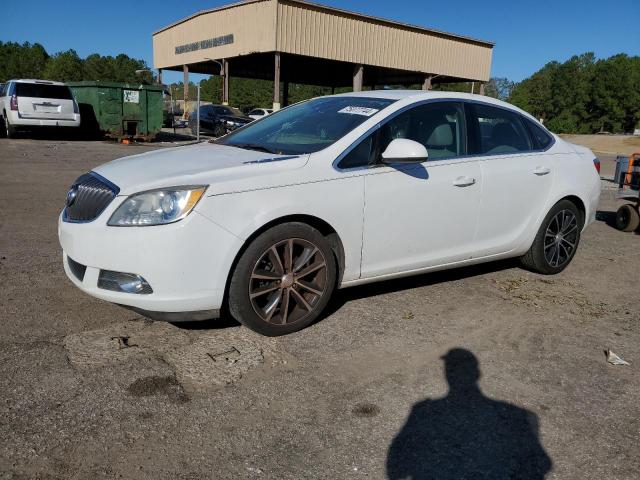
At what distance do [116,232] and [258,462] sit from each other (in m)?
1.58

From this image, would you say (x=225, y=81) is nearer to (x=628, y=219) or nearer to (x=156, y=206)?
(x=628, y=219)

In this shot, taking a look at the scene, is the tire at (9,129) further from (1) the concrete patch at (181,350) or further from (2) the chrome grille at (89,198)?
(1) the concrete patch at (181,350)

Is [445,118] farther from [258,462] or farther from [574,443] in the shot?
[258,462]

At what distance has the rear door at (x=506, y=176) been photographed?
451cm

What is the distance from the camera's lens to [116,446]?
2422 mm

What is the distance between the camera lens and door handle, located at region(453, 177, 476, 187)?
167 inches

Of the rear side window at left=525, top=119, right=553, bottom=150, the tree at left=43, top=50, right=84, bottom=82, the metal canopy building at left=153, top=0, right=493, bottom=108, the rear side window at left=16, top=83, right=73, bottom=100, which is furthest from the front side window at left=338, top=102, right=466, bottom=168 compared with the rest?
the tree at left=43, top=50, right=84, bottom=82

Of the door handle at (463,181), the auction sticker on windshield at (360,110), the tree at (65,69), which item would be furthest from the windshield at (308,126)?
the tree at (65,69)

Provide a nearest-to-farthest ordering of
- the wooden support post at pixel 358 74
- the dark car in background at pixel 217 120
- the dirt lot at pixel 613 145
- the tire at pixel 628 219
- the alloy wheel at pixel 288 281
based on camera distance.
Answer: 1. the alloy wheel at pixel 288 281
2. the tire at pixel 628 219
3. the dark car in background at pixel 217 120
4. the wooden support post at pixel 358 74
5. the dirt lot at pixel 613 145

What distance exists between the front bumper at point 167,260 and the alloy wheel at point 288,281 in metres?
0.25

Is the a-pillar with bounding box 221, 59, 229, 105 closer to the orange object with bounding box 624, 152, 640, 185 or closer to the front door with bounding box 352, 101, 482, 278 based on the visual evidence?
the orange object with bounding box 624, 152, 640, 185

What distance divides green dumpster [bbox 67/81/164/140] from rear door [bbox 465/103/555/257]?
52.7 ft

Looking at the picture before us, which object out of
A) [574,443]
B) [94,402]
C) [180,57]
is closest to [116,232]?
[94,402]

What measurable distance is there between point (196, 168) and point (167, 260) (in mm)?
643
